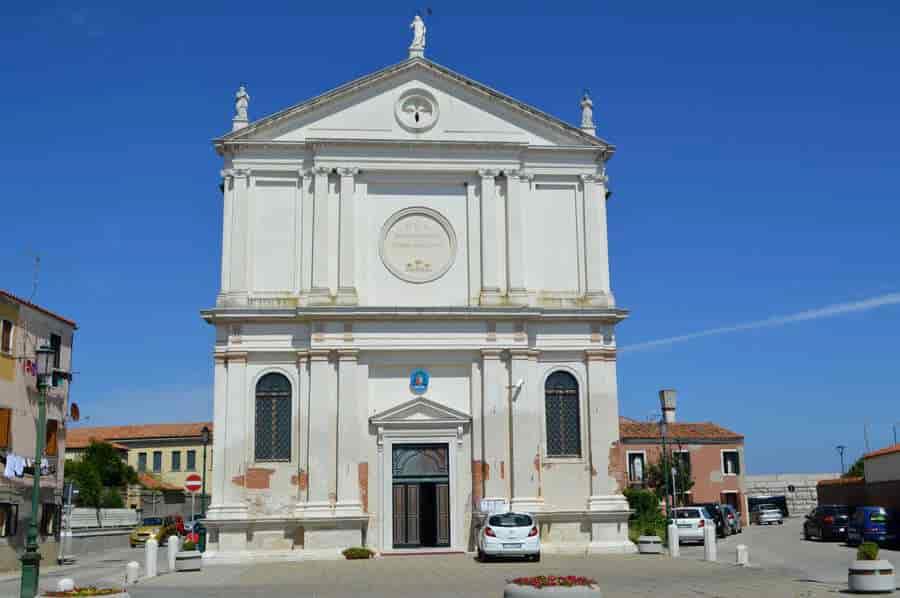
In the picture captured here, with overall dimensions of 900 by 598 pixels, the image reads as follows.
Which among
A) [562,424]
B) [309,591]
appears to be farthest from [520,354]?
[309,591]

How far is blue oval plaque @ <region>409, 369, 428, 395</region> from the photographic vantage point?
31.8 meters

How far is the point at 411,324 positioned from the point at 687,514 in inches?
635

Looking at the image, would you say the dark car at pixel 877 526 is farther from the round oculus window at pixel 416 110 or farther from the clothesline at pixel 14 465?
the clothesline at pixel 14 465

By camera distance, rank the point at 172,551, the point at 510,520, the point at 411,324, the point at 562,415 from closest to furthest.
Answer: the point at 510,520 → the point at 172,551 → the point at 411,324 → the point at 562,415

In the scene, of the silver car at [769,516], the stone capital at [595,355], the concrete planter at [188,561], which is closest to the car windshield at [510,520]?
the stone capital at [595,355]

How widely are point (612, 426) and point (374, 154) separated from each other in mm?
11698

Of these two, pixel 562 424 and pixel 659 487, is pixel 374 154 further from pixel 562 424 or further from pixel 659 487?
pixel 659 487

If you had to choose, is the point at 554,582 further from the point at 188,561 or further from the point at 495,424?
the point at 495,424

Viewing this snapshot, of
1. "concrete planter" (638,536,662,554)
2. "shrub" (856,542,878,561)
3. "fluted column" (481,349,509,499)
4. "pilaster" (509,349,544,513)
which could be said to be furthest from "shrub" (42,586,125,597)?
"concrete planter" (638,536,662,554)

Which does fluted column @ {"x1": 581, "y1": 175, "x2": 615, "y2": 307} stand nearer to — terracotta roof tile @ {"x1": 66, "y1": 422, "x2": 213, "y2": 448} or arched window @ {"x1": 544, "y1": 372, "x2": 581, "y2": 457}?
arched window @ {"x1": 544, "y1": 372, "x2": 581, "y2": 457}

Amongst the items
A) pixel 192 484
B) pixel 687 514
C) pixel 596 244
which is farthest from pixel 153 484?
pixel 596 244

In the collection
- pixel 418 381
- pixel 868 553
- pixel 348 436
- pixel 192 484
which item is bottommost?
pixel 868 553

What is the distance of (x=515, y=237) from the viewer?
32.9m

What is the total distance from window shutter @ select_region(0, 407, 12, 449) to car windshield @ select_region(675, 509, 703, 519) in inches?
982
